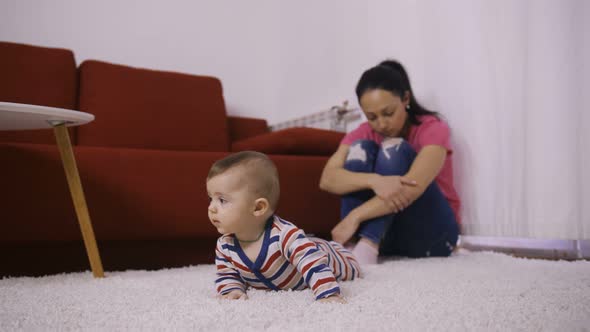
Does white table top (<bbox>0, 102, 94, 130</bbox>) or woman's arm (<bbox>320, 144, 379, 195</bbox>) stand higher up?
white table top (<bbox>0, 102, 94, 130</bbox>)

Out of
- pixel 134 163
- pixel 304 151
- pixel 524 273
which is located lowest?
pixel 524 273

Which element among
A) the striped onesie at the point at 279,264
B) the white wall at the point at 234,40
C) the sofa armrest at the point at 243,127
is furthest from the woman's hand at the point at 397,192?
the sofa armrest at the point at 243,127

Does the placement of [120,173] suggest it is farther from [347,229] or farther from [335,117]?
[335,117]

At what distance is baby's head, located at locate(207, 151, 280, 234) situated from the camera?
0.79 m

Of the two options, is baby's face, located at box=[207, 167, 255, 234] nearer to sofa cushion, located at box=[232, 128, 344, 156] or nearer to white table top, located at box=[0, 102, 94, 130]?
white table top, located at box=[0, 102, 94, 130]

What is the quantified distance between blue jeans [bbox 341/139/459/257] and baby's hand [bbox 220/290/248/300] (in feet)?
1.85

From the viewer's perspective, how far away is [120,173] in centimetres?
130

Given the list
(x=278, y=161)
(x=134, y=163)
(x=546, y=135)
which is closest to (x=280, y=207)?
(x=278, y=161)

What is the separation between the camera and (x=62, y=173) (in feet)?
4.07

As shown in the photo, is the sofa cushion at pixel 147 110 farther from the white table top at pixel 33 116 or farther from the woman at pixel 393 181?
the woman at pixel 393 181

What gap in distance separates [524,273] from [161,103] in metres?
1.73

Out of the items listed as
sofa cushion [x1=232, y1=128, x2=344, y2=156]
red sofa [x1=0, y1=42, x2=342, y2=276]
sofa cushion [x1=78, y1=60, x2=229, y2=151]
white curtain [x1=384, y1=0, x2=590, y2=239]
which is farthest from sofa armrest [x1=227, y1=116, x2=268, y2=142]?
white curtain [x1=384, y1=0, x2=590, y2=239]

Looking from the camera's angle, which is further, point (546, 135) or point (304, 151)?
point (304, 151)

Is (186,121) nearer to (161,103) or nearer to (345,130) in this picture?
(161,103)
